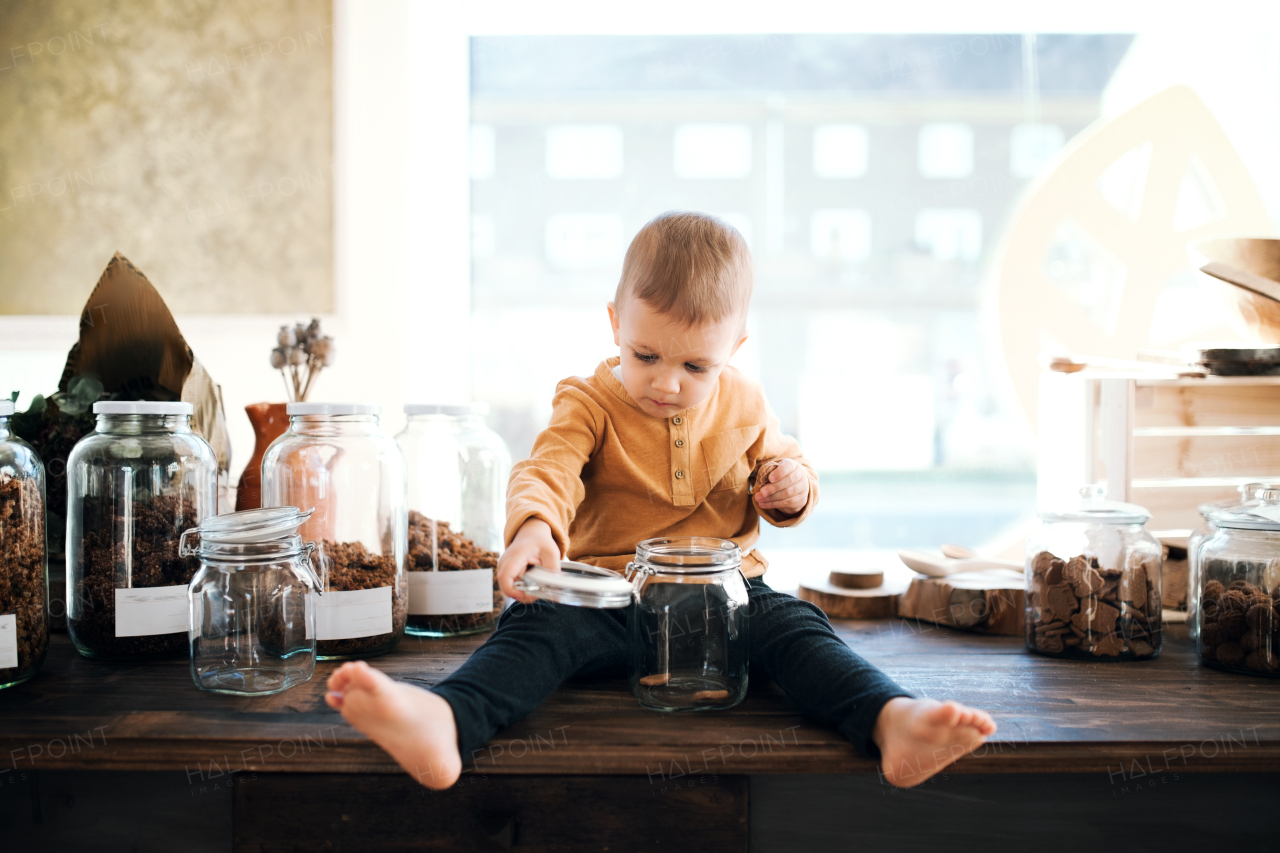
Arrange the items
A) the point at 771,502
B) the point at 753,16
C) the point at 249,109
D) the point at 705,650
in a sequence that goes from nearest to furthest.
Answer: the point at 705,650 < the point at 771,502 < the point at 249,109 < the point at 753,16

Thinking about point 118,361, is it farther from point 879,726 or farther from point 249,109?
point 249,109

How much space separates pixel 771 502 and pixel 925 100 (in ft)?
5.34

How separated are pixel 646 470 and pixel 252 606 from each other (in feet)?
1.56

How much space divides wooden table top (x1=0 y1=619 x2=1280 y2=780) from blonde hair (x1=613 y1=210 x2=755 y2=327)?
414 mm

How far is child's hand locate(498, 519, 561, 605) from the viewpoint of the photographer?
0.80m

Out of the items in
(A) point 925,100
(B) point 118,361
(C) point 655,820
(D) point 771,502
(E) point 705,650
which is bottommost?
(C) point 655,820

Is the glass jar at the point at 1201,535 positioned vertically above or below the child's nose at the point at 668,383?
below

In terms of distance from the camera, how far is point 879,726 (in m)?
0.70

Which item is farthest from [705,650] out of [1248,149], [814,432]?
[1248,149]

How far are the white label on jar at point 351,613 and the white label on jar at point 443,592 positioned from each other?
98 mm

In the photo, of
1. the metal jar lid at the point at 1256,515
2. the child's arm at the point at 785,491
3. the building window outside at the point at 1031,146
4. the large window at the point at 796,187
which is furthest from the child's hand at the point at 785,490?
the building window outside at the point at 1031,146

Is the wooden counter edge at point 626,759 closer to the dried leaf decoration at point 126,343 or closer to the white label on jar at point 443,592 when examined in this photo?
the white label on jar at point 443,592

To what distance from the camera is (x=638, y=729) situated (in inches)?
29.9

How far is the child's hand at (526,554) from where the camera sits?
2.61 feet
